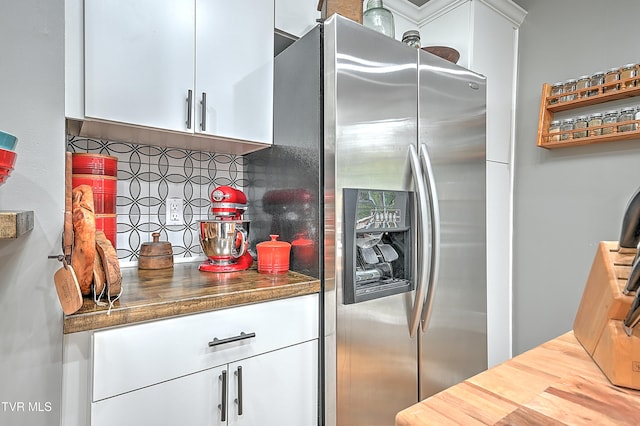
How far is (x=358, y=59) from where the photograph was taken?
1.33 metres

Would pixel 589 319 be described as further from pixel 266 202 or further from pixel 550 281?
pixel 550 281

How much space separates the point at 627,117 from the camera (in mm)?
1755

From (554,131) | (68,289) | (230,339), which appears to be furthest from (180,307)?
(554,131)

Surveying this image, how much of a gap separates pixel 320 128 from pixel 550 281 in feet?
5.88

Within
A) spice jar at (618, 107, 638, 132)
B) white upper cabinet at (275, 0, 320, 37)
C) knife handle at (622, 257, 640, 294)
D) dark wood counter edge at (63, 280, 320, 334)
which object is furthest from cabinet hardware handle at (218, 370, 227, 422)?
spice jar at (618, 107, 638, 132)

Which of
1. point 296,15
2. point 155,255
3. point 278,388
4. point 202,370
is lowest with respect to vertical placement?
point 278,388

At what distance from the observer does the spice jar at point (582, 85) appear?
1.87 meters

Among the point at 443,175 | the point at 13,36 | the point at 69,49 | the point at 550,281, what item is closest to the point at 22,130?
the point at 13,36

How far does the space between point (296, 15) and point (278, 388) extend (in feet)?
5.39

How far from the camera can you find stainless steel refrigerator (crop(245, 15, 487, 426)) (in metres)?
1.28

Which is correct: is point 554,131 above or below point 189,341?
above

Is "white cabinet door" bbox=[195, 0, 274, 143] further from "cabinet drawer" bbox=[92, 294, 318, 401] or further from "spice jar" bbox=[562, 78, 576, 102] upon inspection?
"spice jar" bbox=[562, 78, 576, 102]

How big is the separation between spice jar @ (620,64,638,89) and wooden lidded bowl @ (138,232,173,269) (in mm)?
2381

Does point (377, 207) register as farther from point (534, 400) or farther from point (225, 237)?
point (534, 400)
